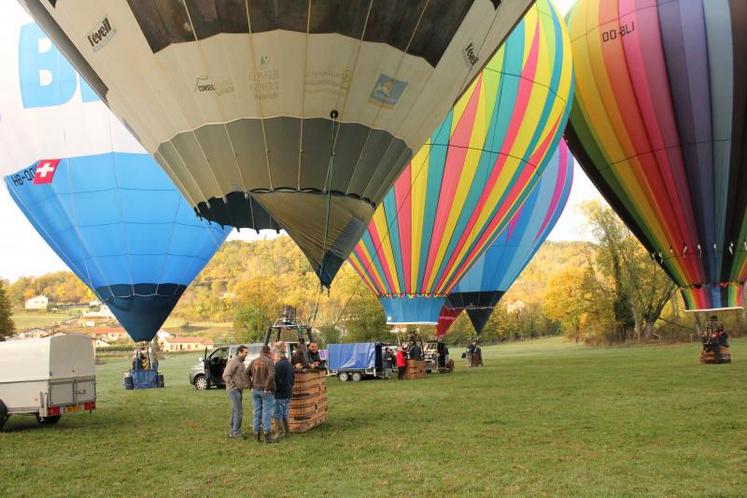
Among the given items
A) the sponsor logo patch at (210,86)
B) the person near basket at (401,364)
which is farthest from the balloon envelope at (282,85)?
the person near basket at (401,364)

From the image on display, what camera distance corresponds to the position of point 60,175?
18.8 m

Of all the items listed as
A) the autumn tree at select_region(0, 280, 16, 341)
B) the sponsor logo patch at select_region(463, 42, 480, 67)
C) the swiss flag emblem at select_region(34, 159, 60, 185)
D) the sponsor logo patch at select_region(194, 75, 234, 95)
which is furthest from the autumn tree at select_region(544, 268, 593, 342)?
the sponsor logo patch at select_region(194, 75, 234, 95)

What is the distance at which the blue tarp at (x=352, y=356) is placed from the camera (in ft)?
69.7

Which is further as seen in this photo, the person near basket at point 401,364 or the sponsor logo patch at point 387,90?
the person near basket at point 401,364

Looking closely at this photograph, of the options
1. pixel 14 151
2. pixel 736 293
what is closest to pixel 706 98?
pixel 736 293

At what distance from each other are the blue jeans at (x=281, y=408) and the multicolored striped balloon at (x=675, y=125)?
14.0 meters

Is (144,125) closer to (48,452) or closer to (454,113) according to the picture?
(48,452)

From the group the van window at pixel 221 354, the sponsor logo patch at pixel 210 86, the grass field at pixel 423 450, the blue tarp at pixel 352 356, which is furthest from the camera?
the blue tarp at pixel 352 356

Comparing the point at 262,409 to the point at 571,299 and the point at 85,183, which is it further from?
the point at 571,299

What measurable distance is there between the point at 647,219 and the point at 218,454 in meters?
16.3

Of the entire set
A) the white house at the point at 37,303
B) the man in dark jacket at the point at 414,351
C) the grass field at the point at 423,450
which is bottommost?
the grass field at the point at 423,450

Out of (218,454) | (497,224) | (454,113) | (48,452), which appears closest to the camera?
(218,454)

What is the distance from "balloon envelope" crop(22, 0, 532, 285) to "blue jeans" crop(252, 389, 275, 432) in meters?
2.10

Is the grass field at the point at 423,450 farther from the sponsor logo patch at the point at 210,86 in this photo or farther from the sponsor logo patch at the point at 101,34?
the sponsor logo patch at the point at 101,34
